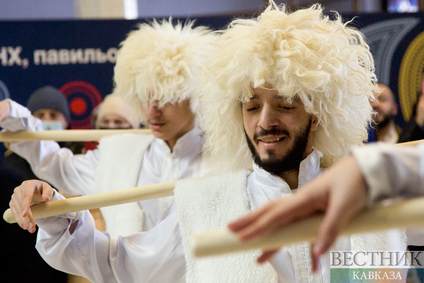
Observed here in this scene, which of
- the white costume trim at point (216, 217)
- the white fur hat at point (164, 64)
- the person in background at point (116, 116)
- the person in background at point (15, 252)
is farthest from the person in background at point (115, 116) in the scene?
the white costume trim at point (216, 217)

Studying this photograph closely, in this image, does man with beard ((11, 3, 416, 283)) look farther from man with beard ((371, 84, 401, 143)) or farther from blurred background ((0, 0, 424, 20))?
blurred background ((0, 0, 424, 20))

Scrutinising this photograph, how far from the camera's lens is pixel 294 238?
61 cm

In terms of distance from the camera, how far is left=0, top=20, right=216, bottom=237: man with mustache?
2311 millimetres

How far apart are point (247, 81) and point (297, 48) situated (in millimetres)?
170

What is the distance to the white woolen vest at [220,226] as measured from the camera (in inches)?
50.8

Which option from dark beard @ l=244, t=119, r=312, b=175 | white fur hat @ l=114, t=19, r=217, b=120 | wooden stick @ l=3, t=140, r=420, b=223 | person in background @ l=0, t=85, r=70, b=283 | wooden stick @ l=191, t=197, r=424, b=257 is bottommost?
person in background @ l=0, t=85, r=70, b=283

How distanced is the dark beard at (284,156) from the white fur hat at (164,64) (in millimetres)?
970

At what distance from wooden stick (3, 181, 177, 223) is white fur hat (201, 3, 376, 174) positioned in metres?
0.25

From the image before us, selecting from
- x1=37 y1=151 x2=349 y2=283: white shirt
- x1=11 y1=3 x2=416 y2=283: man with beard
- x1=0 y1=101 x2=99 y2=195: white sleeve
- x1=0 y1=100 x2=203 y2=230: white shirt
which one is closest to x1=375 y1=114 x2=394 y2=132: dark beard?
x1=0 y1=100 x2=203 y2=230: white shirt

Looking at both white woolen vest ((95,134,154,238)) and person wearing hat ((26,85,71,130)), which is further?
person wearing hat ((26,85,71,130))

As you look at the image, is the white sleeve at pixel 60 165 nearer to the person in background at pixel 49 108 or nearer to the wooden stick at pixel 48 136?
the wooden stick at pixel 48 136

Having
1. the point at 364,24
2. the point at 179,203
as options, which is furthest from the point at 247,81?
the point at 364,24

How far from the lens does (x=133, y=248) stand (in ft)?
4.69

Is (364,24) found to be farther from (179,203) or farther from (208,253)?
(208,253)
